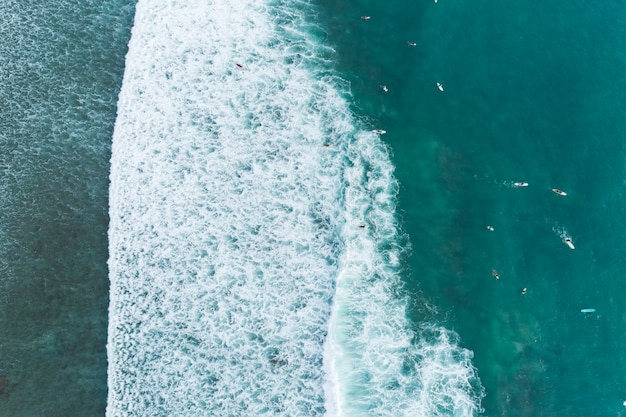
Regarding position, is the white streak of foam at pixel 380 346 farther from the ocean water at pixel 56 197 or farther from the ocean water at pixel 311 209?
the ocean water at pixel 56 197

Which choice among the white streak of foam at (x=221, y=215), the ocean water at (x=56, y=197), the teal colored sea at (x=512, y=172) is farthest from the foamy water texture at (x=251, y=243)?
the teal colored sea at (x=512, y=172)

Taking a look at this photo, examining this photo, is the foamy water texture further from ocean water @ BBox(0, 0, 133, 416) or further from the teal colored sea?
the teal colored sea

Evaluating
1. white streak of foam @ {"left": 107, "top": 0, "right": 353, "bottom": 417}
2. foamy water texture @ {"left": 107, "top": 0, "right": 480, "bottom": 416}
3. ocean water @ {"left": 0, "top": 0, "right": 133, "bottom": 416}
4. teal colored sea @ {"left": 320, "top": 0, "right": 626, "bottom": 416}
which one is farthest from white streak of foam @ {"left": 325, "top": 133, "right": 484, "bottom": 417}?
ocean water @ {"left": 0, "top": 0, "right": 133, "bottom": 416}

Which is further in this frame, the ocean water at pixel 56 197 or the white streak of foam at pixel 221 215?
the white streak of foam at pixel 221 215

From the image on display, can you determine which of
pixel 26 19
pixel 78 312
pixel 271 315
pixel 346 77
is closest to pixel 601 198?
pixel 346 77

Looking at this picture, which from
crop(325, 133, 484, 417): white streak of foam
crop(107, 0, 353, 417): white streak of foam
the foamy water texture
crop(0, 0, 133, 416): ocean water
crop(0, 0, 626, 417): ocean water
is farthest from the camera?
crop(325, 133, 484, 417): white streak of foam

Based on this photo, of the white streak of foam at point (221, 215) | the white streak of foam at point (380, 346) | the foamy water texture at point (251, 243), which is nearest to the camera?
the white streak of foam at point (221, 215)

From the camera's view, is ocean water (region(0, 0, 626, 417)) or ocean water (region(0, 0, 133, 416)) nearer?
ocean water (region(0, 0, 133, 416))

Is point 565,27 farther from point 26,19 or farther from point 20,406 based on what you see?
point 20,406
